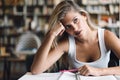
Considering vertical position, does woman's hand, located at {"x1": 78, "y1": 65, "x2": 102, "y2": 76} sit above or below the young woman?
below

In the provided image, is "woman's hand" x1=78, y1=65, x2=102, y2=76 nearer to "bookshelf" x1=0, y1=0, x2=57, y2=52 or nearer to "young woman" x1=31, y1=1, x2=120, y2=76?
"young woman" x1=31, y1=1, x2=120, y2=76

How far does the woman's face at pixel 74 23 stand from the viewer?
184 centimetres

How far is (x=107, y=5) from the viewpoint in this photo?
7.27 m

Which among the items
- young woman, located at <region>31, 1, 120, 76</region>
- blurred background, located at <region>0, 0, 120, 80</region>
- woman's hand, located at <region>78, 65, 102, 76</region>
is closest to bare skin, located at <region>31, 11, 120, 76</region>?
young woman, located at <region>31, 1, 120, 76</region>

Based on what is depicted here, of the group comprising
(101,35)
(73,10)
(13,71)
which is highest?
(73,10)

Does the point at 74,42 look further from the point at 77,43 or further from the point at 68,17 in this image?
the point at 68,17

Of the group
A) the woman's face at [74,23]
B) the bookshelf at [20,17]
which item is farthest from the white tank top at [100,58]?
the bookshelf at [20,17]

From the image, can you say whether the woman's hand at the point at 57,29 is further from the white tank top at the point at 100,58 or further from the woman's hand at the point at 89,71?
the woman's hand at the point at 89,71

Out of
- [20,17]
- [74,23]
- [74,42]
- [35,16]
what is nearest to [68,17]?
[74,23]

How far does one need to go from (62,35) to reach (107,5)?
5.41 meters

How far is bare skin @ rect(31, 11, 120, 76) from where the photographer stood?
1854 mm

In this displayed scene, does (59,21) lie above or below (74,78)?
above

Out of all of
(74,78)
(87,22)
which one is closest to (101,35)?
(87,22)

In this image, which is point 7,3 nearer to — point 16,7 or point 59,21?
point 16,7
